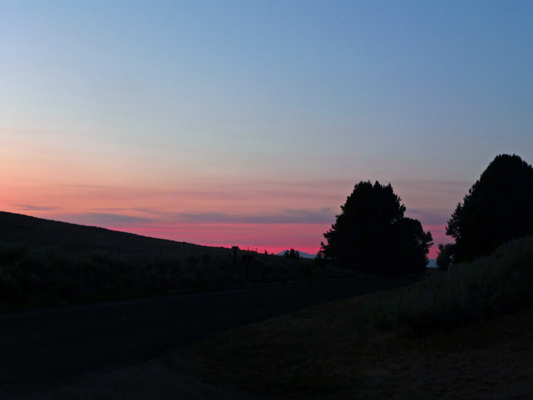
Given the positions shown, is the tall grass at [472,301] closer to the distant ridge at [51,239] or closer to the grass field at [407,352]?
the grass field at [407,352]

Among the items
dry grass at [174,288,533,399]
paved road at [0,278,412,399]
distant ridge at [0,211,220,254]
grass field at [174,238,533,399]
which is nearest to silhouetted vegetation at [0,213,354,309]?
paved road at [0,278,412,399]

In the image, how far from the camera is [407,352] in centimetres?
855

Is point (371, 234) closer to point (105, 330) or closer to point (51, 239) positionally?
point (51, 239)

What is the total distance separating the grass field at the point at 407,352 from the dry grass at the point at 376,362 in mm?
13

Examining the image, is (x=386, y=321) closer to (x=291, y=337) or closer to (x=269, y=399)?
(x=291, y=337)

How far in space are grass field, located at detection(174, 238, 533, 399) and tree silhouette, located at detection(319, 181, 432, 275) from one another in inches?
1736

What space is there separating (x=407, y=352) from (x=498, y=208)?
34.6 metres

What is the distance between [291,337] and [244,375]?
11.1 ft

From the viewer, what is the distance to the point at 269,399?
6633mm

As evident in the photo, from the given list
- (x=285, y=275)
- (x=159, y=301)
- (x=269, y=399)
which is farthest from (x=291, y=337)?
(x=285, y=275)

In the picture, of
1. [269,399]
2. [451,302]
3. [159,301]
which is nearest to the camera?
[269,399]

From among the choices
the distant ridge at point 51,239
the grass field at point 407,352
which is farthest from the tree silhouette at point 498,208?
the grass field at point 407,352

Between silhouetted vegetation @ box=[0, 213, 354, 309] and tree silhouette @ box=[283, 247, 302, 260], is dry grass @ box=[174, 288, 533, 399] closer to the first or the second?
silhouetted vegetation @ box=[0, 213, 354, 309]

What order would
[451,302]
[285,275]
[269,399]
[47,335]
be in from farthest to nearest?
[285,275] → [47,335] → [451,302] → [269,399]
